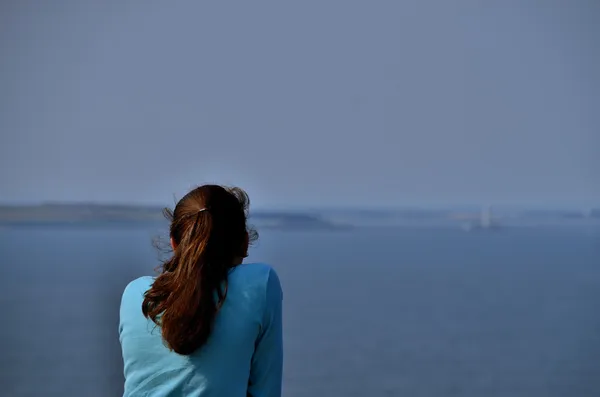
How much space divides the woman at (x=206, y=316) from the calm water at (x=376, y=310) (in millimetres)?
2756

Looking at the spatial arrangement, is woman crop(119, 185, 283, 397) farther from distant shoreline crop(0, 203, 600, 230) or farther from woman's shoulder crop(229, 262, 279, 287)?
distant shoreline crop(0, 203, 600, 230)

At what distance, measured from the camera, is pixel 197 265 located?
77 centimetres

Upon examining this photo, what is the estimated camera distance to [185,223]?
A: 800 mm

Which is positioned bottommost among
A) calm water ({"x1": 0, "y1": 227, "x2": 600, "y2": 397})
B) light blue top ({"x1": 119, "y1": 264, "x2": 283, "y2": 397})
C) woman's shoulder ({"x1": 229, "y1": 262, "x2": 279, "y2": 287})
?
calm water ({"x1": 0, "y1": 227, "x2": 600, "y2": 397})

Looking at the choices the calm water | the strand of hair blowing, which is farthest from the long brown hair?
the calm water

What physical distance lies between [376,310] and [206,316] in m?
4.18

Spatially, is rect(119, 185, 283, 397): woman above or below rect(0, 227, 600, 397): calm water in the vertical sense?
above

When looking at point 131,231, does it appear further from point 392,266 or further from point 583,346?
point 583,346

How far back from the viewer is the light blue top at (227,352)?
0.77 metres

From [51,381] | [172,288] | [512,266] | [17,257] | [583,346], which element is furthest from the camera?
[512,266]

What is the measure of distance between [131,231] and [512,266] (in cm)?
274

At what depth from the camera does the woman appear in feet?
2.52

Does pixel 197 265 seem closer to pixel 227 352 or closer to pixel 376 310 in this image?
pixel 227 352

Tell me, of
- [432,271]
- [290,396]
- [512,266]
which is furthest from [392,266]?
[290,396]
